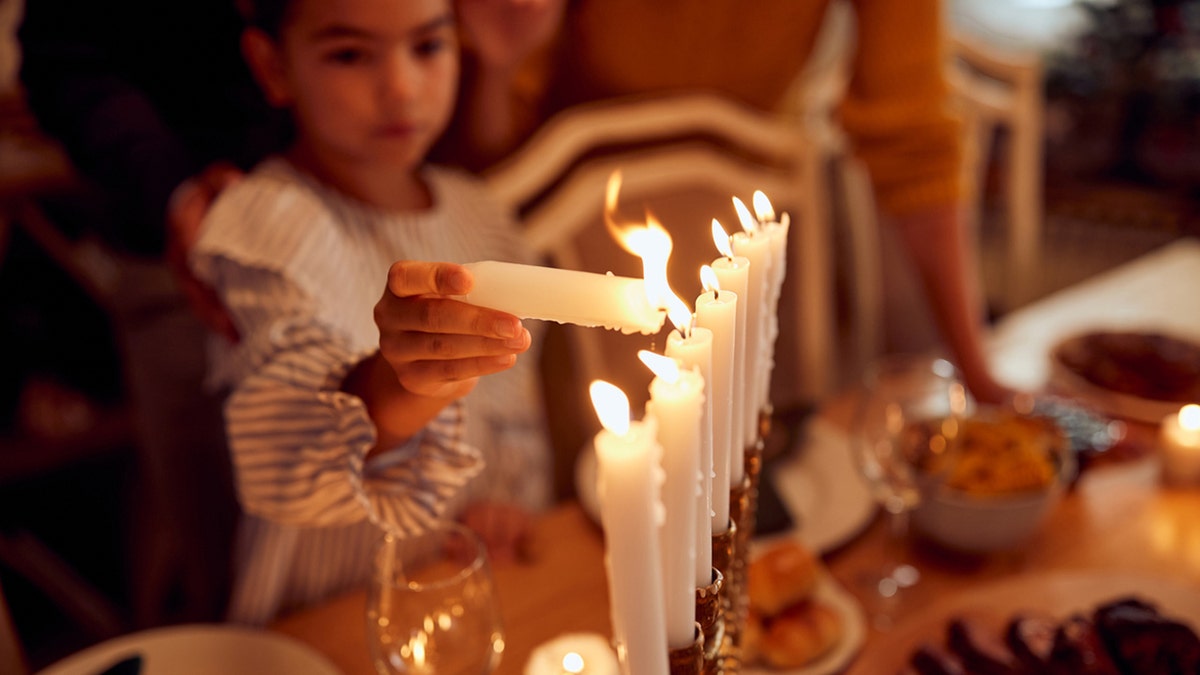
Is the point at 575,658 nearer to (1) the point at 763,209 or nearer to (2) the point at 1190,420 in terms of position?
(1) the point at 763,209

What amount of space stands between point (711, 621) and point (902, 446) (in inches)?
24.5

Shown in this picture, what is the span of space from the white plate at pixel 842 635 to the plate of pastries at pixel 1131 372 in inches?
25.1

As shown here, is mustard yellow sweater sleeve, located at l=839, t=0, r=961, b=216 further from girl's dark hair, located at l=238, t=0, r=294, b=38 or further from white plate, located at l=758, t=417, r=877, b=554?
girl's dark hair, located at l=238, t=0, r=294, b=38

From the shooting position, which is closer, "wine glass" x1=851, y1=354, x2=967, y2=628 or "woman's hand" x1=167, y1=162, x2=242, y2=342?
"wine glass" x1=851, y1=354, x2=967, y2=628

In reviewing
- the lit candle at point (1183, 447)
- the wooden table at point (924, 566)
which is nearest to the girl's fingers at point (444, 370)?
the wooden table at point (924, 566)

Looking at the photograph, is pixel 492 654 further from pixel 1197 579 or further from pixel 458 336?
pixel 1197 579

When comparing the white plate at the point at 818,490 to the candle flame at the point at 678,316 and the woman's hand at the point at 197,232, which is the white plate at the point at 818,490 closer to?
the woman's hand at the point at 197,232

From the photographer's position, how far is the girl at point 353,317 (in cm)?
57

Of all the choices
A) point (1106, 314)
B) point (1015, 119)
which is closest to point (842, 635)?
point (1106, 314)

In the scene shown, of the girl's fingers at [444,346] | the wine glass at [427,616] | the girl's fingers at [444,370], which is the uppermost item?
the girl's fingers at [444,346]

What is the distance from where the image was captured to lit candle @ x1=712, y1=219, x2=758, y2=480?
0.37m

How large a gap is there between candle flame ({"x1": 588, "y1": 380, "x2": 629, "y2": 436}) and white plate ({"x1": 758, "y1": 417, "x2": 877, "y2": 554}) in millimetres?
717

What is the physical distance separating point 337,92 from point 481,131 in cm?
48

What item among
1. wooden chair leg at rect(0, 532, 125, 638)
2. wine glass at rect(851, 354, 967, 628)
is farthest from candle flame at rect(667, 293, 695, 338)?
wooden chair leg at rect(0, 532, 125, 638)
